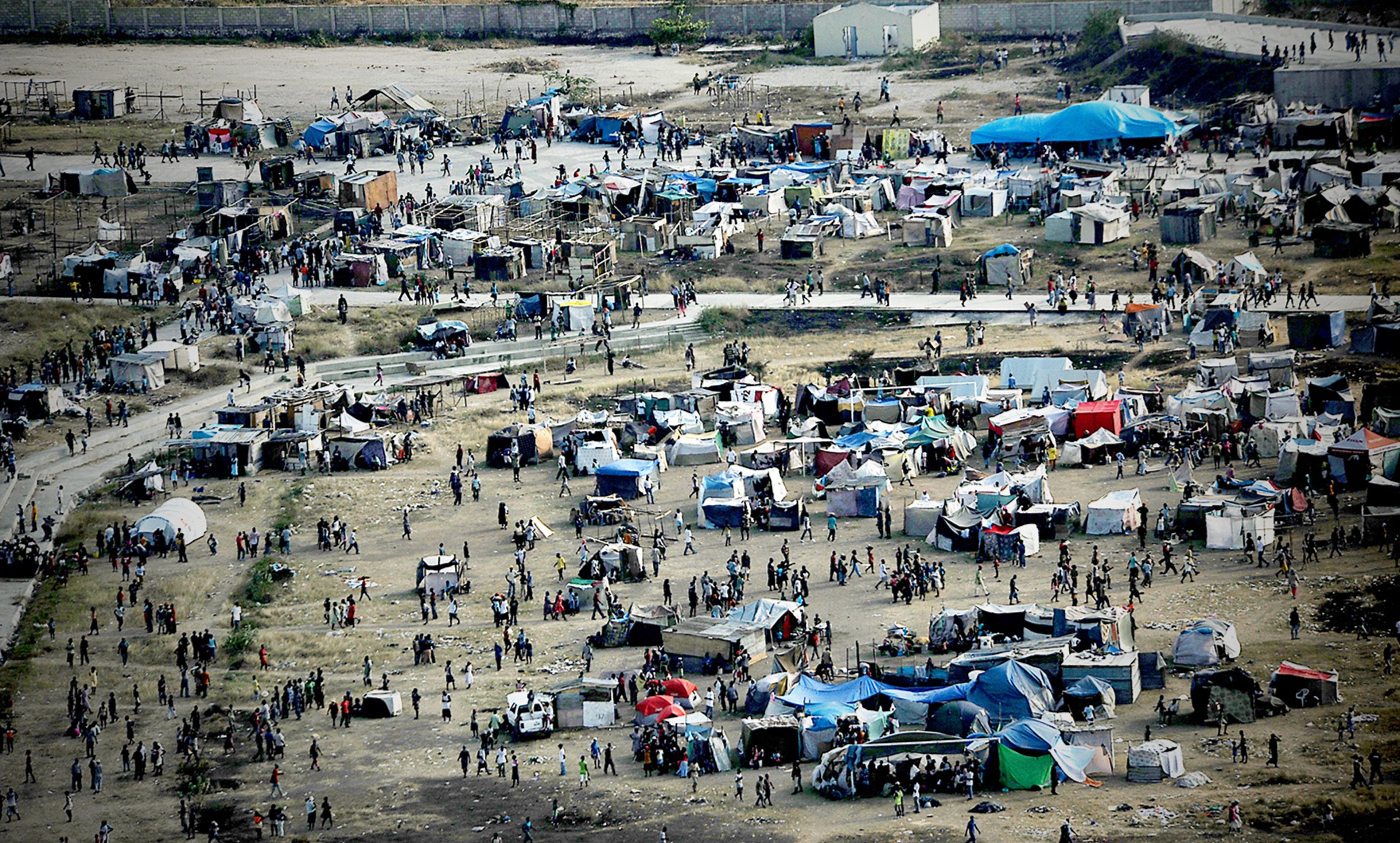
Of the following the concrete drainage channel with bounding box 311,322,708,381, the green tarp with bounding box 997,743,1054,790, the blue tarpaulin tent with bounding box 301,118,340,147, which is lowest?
the green tarp with bounding box 997,743,1054,790

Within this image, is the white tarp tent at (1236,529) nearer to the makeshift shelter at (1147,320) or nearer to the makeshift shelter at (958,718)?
the makeshift shelter at (958,718)

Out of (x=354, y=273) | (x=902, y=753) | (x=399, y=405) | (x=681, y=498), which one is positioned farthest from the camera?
(x=354, y=273)

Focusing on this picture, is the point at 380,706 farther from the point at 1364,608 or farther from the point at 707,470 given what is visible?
the point at 1364,608

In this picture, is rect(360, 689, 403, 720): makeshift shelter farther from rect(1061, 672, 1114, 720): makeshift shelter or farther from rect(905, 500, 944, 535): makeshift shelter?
rect(905, 500, 944, 535): makeshift shelter

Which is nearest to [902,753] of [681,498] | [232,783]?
[232,783]

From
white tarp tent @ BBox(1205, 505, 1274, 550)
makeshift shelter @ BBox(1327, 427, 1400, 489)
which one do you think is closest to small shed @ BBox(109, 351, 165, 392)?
white tarp tent @ BBox(1205, 505, 1274, 550)

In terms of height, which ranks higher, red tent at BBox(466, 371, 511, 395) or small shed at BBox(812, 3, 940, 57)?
small shed at BBox(812, 3, 940, 57)

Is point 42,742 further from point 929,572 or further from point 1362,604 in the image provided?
point 1362,604
